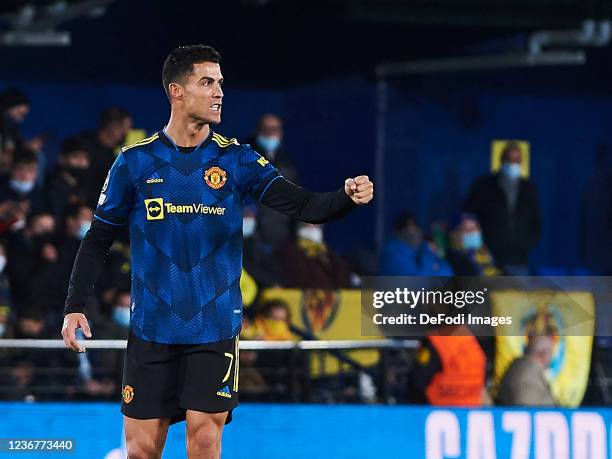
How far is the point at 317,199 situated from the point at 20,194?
17.8 feet

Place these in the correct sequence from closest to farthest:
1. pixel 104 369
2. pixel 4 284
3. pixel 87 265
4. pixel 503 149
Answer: pixel 87 265, pixel 104 369, pixel 4 284, pixel 503 149

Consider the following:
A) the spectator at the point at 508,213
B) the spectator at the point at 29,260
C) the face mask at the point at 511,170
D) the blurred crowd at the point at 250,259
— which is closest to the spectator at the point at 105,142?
the blurred crowd at the point at 250,259

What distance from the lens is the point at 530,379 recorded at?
9945 millimetres

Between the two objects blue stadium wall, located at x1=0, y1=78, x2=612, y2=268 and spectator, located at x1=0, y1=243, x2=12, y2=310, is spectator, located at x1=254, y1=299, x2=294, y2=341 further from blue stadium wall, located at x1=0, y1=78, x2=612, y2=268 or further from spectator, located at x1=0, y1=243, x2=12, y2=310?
blue stadium wall, located at x1=0, y1=78, x2=612, y2=268

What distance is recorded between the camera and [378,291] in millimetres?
10320

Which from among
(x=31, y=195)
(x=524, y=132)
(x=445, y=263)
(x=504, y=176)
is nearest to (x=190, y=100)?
(x=31, y=195)

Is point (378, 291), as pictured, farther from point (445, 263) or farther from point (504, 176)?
point (504, 176)

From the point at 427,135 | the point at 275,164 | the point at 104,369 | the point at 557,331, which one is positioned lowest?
the point at 104,369

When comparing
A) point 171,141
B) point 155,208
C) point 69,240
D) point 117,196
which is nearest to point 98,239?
point 117,196

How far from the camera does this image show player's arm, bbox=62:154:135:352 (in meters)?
6.73

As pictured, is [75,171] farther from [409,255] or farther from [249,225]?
[409,255]

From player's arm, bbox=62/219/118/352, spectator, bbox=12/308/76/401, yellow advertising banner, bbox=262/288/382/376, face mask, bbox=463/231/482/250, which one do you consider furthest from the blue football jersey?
face mask, bbox=463/231/482/250

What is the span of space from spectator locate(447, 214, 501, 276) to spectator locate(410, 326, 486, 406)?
328cm

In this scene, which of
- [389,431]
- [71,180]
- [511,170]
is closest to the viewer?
[389,431]
